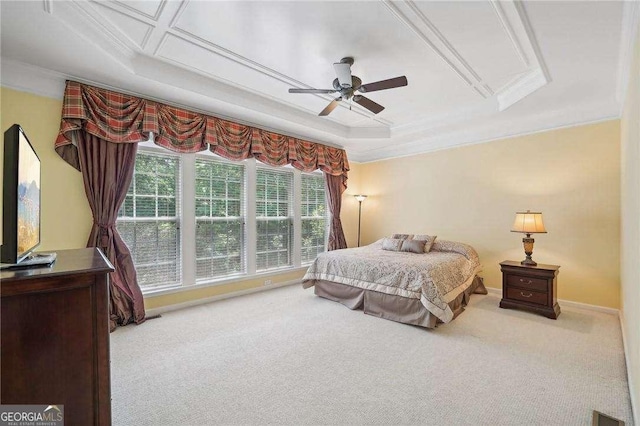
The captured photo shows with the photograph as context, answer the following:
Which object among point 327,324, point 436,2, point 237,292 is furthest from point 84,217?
point 436,2

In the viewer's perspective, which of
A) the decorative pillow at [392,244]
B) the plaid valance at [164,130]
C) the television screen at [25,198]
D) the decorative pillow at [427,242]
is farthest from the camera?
the decorative pillow at [392,244]

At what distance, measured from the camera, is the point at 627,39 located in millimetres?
2361

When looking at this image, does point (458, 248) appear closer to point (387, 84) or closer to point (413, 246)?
point (413, 246)

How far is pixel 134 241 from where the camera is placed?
359cm

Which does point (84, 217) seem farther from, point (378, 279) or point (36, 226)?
point (378, 279)

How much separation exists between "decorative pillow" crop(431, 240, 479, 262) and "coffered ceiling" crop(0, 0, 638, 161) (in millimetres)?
1914

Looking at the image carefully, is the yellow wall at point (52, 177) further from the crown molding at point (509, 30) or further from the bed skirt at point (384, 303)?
the crown molding at point (509, 30)

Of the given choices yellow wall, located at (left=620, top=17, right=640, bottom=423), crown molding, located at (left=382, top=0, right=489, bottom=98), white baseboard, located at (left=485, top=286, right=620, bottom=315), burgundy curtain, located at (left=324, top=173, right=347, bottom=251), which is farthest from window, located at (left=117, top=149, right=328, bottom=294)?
yellow wall, located at (left=620, top=17, right=640, bottom=423)

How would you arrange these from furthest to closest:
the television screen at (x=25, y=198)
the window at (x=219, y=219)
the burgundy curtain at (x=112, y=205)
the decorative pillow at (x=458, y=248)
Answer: the decorative pillow at (x=458, y=248) < the window at (x=219, y=219) < the burgundy curtain at (x=112, y=205) < the television screen at (x=25, y=198)

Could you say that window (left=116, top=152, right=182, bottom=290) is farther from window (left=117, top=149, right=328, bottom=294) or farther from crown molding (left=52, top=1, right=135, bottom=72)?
crown molding (left=52, top=1, right=135, bottom=72)

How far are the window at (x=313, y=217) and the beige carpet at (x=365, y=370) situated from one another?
2.04 meters

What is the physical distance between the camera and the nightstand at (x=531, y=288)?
353 centimetres

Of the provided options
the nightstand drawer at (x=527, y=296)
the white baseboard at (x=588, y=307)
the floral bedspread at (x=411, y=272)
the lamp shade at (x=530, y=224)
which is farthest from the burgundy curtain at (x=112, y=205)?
the white baseboard at (x=588, y=307)

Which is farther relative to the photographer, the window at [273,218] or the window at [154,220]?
the window at [273,218]
